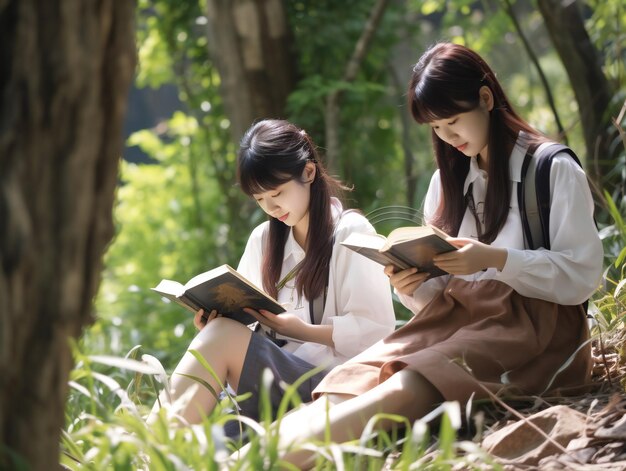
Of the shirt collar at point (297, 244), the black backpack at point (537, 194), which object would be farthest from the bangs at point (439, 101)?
the shirt collar at point (297, 244)

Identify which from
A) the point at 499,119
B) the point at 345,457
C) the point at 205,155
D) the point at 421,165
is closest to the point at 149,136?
the point at 205,155

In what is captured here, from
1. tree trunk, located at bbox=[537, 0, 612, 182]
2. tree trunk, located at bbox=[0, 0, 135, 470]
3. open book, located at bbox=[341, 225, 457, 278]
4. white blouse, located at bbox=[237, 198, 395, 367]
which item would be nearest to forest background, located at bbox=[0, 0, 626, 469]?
tree trunk, located at bbox=[537, 0, 612, 182]

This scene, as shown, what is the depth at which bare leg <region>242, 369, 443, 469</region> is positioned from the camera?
245 centimetres

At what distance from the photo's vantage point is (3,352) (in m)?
1.63

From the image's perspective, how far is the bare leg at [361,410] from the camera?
8.03 feet

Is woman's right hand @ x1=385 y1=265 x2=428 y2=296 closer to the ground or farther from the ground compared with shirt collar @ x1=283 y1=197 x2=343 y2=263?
closer to the ground

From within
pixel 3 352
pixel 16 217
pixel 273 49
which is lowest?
pixel 3 352

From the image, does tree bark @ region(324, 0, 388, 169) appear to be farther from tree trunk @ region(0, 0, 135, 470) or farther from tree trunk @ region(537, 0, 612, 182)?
tree trunk @ region(0, 0, 135, 470)

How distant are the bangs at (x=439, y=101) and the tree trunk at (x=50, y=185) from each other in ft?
3.98

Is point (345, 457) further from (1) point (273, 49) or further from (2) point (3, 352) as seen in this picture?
(1) point (273, 49)

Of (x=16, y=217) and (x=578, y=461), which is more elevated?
(x=16, y=217)

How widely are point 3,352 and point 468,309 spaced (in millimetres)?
1486

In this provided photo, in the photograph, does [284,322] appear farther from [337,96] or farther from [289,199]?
[337,96]

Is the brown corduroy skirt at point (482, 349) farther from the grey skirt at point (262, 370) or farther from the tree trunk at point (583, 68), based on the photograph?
the tree trunk at point (583, 68)
